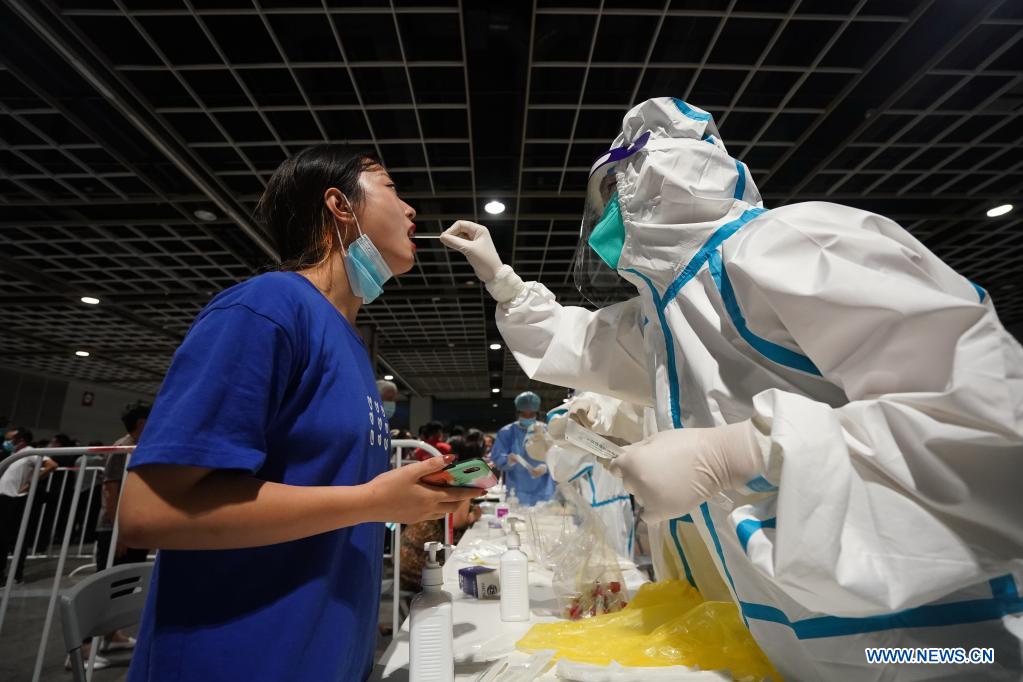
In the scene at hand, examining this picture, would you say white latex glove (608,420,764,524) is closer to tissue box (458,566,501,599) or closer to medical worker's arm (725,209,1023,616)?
medical worker's arm (725,209,1023,616)

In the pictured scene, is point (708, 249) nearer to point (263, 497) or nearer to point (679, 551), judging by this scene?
point (679, 551)

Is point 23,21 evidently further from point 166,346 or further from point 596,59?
point 166,346

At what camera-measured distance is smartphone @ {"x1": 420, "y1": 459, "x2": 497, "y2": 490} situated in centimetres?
94

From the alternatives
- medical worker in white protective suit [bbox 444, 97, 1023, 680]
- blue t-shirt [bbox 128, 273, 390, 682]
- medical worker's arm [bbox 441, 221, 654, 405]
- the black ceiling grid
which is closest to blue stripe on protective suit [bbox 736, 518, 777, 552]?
medical worker in white protective suit [bbox 444, 97, 1023, 680]

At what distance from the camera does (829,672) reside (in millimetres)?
805

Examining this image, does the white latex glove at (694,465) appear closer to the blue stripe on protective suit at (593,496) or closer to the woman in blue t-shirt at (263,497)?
the woman in blue t-shirt at (263,497)

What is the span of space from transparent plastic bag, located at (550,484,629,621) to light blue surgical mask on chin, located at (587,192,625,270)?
0.95 m

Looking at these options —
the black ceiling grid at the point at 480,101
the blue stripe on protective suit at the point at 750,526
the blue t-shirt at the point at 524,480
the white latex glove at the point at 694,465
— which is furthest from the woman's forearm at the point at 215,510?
the blue t-shirt at the point at 524,480

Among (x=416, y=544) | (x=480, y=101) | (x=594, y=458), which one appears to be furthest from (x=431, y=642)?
(x=480, y=101)

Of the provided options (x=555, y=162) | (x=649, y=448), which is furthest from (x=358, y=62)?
(x=649, y=448)

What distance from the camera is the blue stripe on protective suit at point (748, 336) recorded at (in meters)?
0.93

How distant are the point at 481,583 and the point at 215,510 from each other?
46.5 inches

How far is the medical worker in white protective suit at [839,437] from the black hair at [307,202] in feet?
2.67

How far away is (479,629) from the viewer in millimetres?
1395
